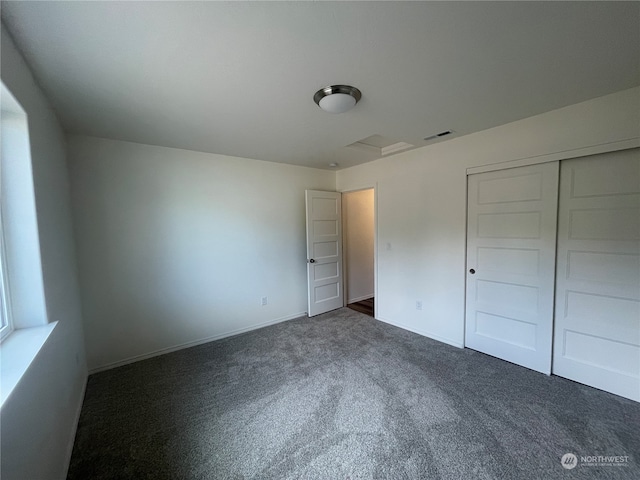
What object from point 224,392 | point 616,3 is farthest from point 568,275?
point 224,392

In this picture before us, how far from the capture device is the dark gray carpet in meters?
1.49

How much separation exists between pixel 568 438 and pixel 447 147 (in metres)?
2.64

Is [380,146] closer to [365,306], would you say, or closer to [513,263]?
[513,263]

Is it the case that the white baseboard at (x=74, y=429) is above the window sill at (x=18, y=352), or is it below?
below

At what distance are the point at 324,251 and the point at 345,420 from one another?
253 cm

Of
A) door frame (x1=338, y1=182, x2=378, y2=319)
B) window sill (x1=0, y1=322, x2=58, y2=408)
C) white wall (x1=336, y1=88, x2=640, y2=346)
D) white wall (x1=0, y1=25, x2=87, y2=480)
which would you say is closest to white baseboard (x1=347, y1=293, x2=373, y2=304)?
door frame (x1=338, y1=182, x2=378, y2=319)

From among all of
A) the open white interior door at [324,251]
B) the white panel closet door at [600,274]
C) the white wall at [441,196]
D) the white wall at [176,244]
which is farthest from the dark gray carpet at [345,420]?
the open white interior door at [324,251]

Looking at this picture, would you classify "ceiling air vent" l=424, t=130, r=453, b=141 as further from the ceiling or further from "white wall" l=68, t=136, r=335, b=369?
"white wall" l=68, t=136, r=335, b=369

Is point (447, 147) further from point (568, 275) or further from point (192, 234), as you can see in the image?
point (192, 234)

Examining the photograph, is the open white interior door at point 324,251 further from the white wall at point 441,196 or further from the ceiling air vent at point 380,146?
the ceiling air vent at point 380,146

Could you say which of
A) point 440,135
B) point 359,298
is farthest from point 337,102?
point 359,298

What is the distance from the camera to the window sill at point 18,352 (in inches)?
39.1

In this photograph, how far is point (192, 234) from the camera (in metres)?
3.05

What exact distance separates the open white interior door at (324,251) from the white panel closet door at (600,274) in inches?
107
